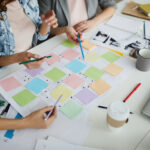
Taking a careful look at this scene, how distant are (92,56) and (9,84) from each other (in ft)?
1.62

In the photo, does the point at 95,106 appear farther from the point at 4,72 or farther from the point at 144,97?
the point at 4,72

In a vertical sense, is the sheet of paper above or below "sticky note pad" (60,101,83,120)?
above

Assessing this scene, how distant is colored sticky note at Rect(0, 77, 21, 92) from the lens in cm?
84

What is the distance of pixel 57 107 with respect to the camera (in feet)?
2.48

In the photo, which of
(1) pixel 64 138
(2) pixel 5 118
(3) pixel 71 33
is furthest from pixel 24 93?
(3) pixel 71 33

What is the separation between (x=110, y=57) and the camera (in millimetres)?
1015

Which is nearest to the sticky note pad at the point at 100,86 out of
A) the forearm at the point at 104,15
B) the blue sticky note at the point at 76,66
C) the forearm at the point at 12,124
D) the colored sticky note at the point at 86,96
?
the colored sticky note at the point at 86,96

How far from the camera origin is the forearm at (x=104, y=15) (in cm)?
134

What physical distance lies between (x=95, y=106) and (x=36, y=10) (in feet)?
2.72

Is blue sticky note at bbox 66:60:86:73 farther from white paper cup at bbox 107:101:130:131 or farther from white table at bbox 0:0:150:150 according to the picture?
white paper cup at bbox 107:101:130:131

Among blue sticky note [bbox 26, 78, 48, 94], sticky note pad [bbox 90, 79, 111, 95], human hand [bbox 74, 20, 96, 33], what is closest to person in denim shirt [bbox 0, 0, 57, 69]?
blue sticky note [bbox 26, 78, 48, 94]

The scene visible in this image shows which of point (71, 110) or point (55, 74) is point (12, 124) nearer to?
point (71, 110)

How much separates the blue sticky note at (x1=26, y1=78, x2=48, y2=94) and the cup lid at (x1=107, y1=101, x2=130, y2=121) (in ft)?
1.21

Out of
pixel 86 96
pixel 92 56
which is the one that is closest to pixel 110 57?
pixel 92 56
